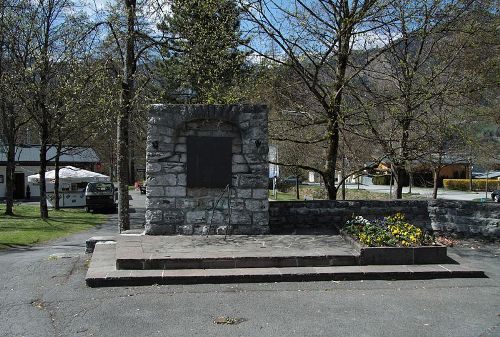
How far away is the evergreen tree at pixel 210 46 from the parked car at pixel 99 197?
19.2m

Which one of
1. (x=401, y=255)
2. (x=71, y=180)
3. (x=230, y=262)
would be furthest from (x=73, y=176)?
(x=401, y=255)

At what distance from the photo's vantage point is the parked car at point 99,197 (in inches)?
1256

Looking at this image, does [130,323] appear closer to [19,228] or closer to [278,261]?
[278,261]

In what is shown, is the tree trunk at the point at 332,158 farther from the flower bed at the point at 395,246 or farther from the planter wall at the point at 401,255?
the planter wall at the point at 401,255

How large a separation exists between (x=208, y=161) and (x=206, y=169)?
0.57ft

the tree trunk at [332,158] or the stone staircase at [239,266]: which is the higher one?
the tree trunk at [332,158]

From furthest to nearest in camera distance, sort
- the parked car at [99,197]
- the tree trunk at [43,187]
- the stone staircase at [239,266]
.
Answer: the parked car at [99,197], the tree trunk at [43,187], the stone staircase at [239,266]

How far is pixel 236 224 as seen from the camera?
418 inches

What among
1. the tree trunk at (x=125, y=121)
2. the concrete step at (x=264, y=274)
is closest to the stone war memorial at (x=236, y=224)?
the concrete step at (x=264, y=274)

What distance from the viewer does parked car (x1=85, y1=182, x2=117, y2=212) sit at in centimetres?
3189

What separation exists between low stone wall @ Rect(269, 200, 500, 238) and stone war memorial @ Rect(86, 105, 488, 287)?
0.9 inches

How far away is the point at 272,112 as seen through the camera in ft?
48.4

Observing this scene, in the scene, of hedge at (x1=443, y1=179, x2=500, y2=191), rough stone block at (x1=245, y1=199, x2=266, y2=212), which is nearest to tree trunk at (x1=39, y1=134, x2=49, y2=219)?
rough stone block at (x1=245, y1=199, x2=266, y2=212)

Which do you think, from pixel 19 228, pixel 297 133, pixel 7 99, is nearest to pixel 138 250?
pixel 297 133
